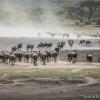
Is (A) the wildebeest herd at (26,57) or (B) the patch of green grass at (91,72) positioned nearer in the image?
(B) the patch of green grass at (91,72)

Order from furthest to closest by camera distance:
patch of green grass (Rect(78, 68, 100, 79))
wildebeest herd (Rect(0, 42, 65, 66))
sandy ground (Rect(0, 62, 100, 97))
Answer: wildebeest herd (Rect(0, 42, 65, 66))
patch of green grass (Rect(78, 68, 100, 79))
sandy ground (Rect(0, 62, 100, 97))

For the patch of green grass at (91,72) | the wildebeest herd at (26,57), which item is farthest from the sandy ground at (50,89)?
the wildebeest herd at (26,57)

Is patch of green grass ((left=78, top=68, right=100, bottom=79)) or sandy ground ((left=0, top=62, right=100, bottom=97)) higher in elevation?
patch of green grass ((left=78, top=68, right=100, bottom=79))

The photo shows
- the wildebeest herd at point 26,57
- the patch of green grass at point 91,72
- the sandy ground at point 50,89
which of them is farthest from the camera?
the wildebeest herd at point 26,57

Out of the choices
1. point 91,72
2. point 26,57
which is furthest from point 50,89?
point 26,57

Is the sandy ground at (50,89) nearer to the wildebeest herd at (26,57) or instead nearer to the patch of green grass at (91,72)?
the patch of green grass at (91,72)

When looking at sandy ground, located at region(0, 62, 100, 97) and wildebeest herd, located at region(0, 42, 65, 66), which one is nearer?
sandy ground, located at region(0, 62, 100, 97)

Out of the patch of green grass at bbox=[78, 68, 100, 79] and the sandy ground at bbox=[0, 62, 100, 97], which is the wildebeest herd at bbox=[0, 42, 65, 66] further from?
the sandy ground at bbox=[0, 62, 100, 97]

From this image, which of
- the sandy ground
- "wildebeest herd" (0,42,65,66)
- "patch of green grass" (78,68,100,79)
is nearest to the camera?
the sandy ground

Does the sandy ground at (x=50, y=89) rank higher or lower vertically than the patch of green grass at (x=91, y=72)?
lower

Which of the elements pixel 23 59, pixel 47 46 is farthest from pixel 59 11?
pixel 23 59

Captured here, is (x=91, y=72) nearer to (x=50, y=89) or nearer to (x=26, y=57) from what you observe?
(x=50, y=89)

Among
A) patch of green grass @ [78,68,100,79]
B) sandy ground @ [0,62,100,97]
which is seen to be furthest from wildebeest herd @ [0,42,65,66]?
sandy ground @ [0,62,100,97]

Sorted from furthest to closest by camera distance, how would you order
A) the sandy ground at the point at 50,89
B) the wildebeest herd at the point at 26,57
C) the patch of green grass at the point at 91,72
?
1. the wildebeest herd at the point at 26,57
2. the patch of green grass at the point at 91,72
3. the sandy ground at the point at 50,89
